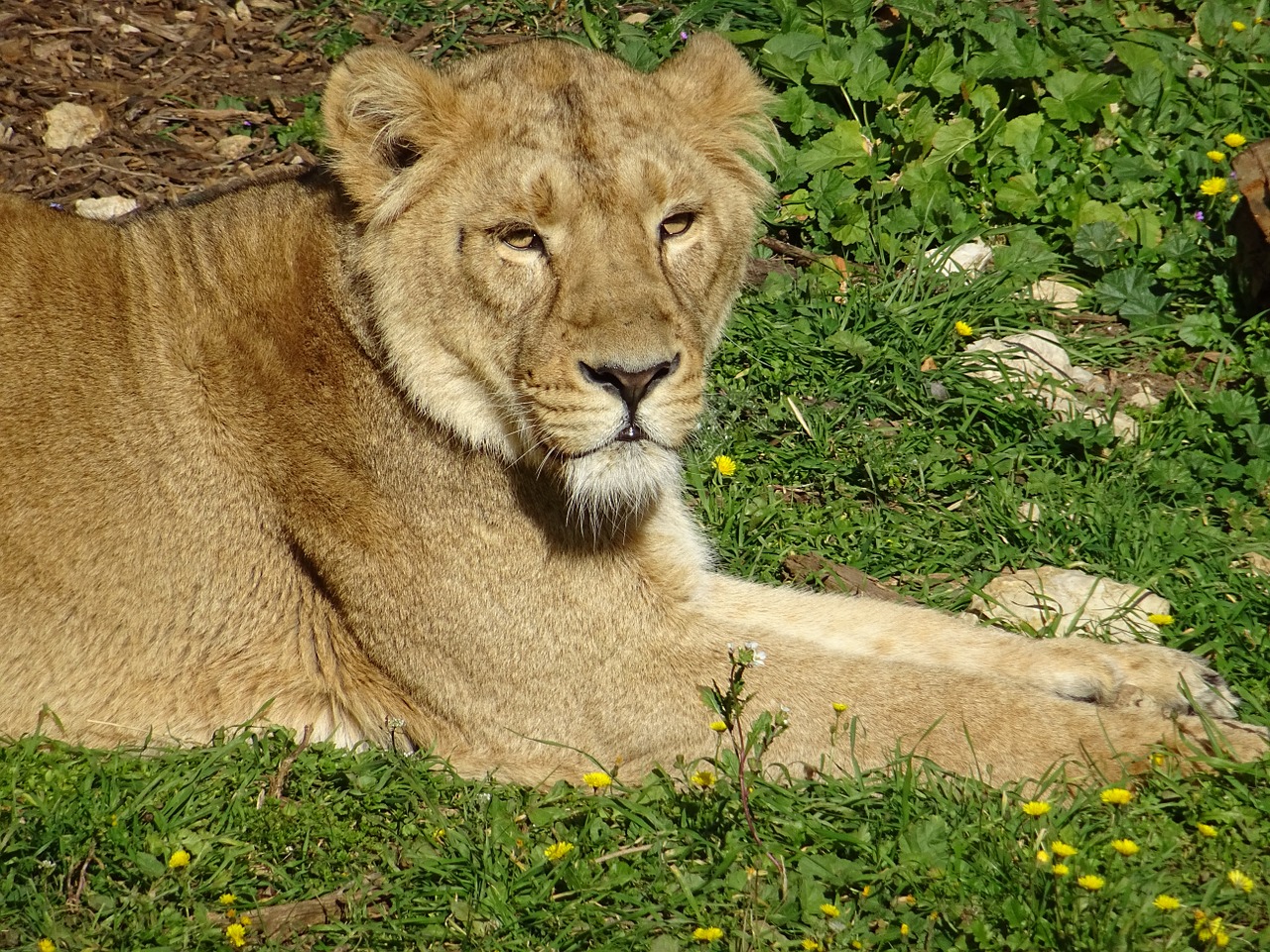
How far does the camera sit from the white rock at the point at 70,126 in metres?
7.26

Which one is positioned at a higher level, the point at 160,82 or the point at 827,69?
the point at 827,69

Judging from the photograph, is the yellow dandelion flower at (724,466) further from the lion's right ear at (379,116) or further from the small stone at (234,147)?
the small stone at (234,147)

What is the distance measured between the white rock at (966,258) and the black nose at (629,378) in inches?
125

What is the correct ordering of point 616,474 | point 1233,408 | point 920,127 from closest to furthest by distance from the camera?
point 616,474
point 1233,408
point 920,127

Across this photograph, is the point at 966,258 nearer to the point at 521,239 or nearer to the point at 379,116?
the point at 521,239

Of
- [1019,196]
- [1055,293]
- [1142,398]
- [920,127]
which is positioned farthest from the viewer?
[920,127]

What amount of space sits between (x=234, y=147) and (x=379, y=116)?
351 cm

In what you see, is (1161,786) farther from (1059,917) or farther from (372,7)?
(372,7)

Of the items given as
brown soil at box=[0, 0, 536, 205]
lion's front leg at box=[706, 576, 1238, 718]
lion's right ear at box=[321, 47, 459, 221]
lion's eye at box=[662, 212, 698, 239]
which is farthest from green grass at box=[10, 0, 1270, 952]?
lion's right ear at box=[321, 47, 459, 221]

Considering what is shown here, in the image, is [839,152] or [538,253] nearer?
[538,253]

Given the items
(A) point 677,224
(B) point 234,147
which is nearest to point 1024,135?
(A) point 677,224

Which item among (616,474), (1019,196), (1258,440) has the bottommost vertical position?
(1258,440)

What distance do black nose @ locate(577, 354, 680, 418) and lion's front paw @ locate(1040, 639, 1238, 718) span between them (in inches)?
76.1

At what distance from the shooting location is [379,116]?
4188mm
